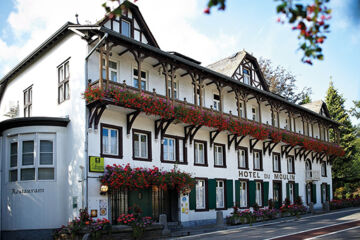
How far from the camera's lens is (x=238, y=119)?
26641 millimetres

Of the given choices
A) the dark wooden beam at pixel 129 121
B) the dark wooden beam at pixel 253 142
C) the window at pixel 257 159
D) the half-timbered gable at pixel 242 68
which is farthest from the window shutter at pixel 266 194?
the dark wooden beam at pixel 129 121

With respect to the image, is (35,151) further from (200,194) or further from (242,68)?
(242,68)

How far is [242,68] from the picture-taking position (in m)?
30.9

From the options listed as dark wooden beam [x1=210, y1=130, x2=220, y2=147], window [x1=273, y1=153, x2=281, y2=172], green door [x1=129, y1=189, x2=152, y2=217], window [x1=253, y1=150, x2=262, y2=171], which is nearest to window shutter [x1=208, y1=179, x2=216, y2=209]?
dark wooden beam [x1=210, y1=130, x2=220, y2=147]

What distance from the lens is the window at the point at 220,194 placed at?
85.1ft

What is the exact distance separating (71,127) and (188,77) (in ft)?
28.3

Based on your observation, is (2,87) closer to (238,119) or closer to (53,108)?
(53,108)

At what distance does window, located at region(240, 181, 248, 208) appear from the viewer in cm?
2794

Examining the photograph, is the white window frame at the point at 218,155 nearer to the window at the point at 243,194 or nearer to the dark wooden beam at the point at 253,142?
the window at the point at 243,194

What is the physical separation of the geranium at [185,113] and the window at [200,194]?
3.42m

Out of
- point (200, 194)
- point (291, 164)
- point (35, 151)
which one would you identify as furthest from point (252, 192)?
point (35, 151)

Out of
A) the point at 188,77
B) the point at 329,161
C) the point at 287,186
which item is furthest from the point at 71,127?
the point at 329,161

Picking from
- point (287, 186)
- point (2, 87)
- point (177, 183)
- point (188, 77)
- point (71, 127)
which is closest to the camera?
point (71, 127)

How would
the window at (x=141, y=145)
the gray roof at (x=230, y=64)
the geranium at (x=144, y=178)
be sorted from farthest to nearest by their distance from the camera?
the gray roof at (x=230, y=64) < the window at (x=141, y=145) < the geranium at (x=144, y=178)
